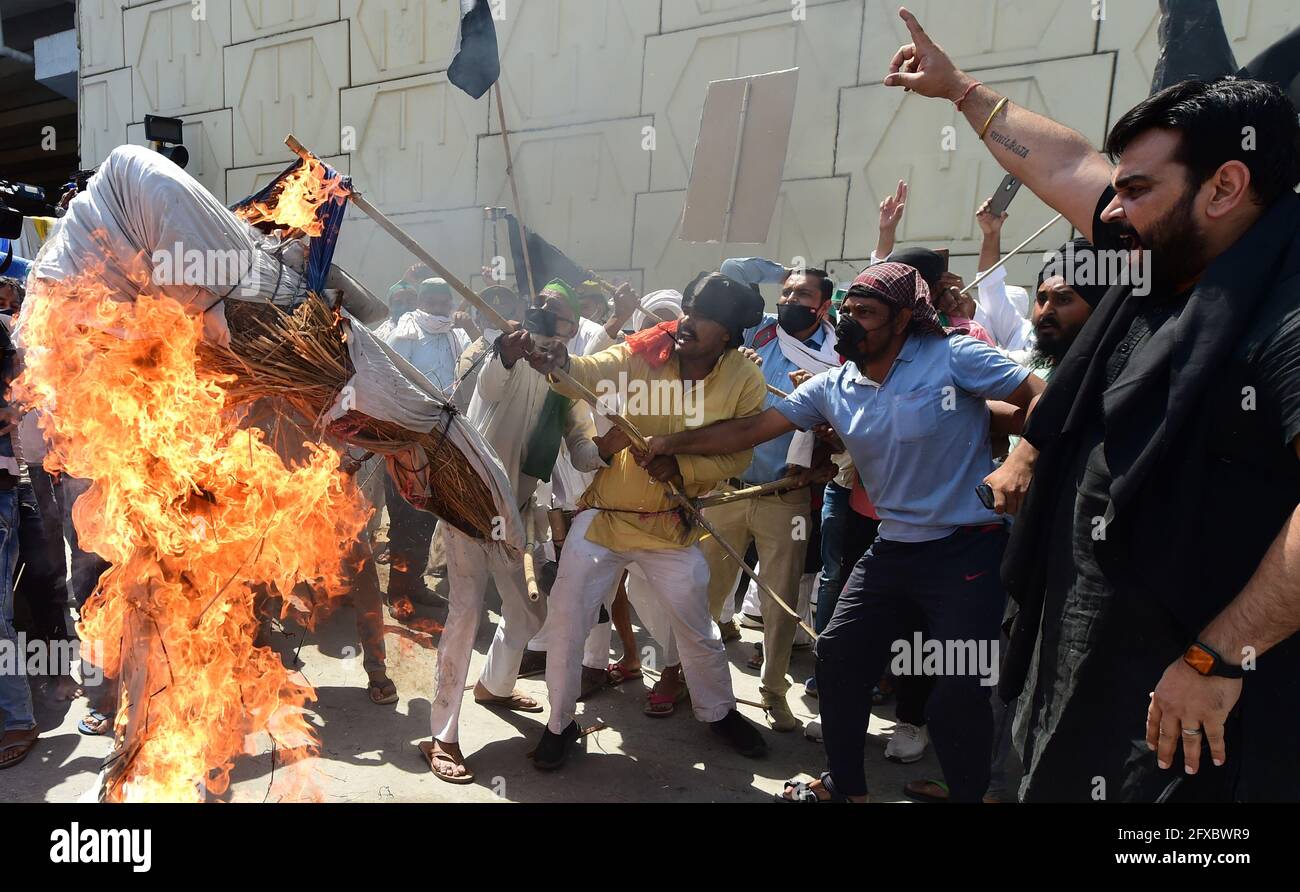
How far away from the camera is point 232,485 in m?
2.75

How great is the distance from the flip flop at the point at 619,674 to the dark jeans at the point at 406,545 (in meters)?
1.69

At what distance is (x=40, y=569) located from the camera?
4.46m

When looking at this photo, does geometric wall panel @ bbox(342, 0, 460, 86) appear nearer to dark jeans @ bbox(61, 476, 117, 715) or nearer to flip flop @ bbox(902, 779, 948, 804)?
dark jeans @ bbox(61, 476, 117, 715)

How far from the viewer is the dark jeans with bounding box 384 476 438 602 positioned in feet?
19.0

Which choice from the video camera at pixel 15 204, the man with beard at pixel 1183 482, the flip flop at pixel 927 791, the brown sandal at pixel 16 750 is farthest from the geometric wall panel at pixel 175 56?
the man with beard at pixel 1183 482

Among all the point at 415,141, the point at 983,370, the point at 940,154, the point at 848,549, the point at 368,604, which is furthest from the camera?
the point at 415,141

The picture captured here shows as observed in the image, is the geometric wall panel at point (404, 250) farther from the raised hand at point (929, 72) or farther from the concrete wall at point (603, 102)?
the raised hand at point (929, 72)

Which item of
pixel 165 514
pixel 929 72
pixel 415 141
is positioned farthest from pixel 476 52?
pixel 415 141

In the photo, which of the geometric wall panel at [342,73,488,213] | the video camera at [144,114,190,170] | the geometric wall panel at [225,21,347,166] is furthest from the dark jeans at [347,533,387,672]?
the video camera at [144,114,190,170]

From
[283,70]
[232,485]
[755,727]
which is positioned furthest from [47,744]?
[283,70]

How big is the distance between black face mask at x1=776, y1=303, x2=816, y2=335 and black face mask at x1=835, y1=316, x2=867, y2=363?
5.35ft

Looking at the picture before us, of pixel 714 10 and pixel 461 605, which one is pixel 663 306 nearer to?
pixel 461 605

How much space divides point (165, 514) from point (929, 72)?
8.77ft

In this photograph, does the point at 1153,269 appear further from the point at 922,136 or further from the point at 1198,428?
the point at 922,136
